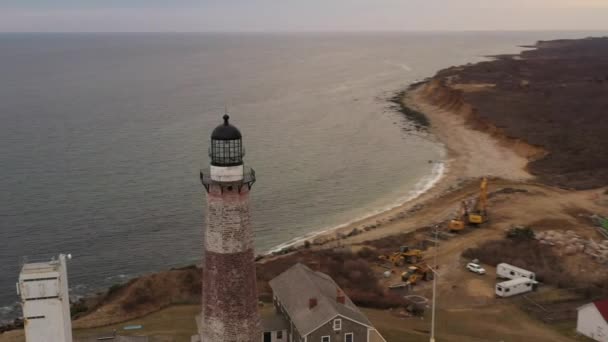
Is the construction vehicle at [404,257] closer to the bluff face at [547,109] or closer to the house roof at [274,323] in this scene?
the house roof at [274,323]

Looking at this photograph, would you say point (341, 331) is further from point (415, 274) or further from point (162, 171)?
point (162, 171)

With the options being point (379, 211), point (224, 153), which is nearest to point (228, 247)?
point (224, 153)

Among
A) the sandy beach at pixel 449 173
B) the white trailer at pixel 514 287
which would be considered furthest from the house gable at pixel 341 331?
the sandy beach at pixel 449 173

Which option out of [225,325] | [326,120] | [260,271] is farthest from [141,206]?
[326,120]

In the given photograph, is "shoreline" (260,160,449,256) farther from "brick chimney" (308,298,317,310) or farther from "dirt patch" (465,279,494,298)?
"brick chimney" (308,298,317,310)

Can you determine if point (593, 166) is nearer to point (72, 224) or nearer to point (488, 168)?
point (488, 168)

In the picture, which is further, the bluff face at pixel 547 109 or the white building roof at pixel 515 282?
the bluff face at pixel 547 109
